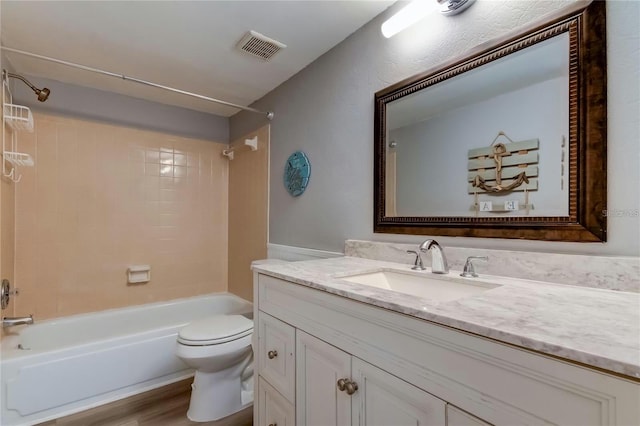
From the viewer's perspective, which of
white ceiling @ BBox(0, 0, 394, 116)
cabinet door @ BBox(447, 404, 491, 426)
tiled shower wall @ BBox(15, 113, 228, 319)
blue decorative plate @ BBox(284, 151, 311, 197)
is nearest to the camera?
cabinet door @ BBox(447, 404, 491, 426)

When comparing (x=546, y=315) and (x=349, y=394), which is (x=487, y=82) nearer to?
(x=546, y=315)

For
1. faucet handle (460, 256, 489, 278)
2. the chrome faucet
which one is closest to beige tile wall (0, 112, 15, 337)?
the chrome faucet

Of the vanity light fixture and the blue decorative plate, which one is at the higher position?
the vanity light fixture

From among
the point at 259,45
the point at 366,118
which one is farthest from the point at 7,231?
the point at 366,118

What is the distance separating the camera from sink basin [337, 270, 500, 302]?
1039 mm

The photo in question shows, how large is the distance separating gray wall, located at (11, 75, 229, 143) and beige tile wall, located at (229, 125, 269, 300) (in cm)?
34

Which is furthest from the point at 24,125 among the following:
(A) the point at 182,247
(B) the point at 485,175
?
(B) the point at 485,175

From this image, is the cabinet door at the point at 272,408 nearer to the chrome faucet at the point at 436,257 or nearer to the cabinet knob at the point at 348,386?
the cabinet knob at the point at 348,386

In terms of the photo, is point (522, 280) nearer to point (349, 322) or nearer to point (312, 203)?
point (349, 322)

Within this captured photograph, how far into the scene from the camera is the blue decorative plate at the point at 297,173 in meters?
2.05

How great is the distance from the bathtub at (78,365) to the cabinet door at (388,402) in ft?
5.59

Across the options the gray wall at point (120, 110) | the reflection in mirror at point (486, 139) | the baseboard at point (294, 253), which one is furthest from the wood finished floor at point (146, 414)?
the gray wall at point (120, 110)

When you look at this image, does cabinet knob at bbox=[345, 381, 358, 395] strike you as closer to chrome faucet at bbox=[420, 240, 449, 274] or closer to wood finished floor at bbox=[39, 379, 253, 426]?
chrome faucet at bbox=[420, 240, 449, 274]

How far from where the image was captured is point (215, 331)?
177 cm
